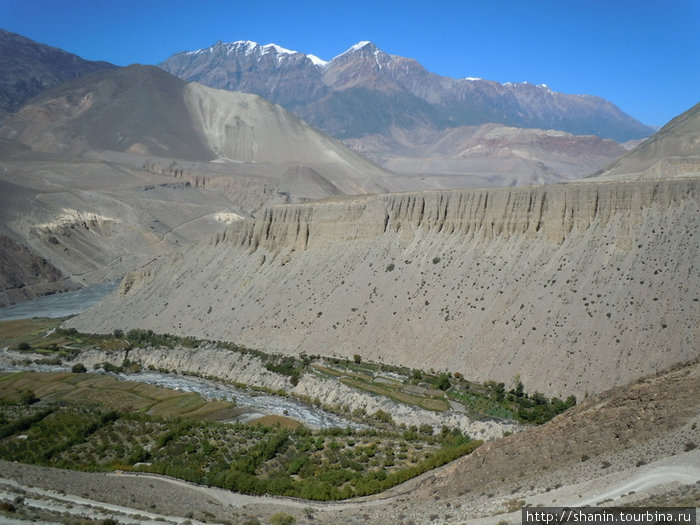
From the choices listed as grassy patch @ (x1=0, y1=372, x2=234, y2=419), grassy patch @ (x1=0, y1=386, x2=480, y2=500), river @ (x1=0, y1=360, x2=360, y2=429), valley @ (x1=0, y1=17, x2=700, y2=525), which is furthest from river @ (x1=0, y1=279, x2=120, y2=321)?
grassy patch @ (x1=0, y1=386, x2=480, y2=500)

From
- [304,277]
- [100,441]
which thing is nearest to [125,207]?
[304,277]

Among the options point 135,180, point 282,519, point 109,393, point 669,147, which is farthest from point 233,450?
point 135,180

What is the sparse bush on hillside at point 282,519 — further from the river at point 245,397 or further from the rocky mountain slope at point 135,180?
the rocky mountain slope at point 135,180

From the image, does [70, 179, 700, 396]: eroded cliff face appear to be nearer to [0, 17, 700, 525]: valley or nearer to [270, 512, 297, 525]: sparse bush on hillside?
[0, 17, 700, 525]: valley

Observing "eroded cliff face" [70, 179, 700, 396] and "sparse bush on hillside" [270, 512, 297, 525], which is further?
"eroded cliff face" [70, 179, 700, 396]

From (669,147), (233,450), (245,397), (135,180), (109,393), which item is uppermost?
(669,147)

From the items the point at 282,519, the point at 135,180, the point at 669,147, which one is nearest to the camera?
the point at 282,519

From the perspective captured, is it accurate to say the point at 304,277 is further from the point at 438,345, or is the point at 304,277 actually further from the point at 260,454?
the point at 260,454

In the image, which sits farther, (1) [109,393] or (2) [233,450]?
(1) [109,393]

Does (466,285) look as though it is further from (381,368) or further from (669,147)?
(669,147)
